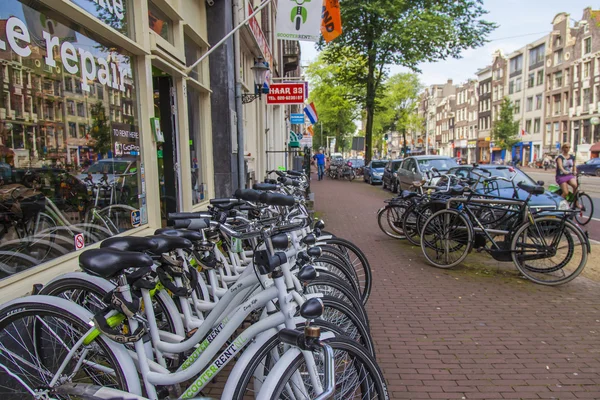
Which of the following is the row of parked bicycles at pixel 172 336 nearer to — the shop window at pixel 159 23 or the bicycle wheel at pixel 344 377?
the bicycle wheel at pixel 344 377

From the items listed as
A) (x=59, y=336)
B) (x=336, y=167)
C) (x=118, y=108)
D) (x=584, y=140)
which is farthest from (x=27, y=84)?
(x=584, y=140)

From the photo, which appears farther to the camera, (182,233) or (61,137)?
(61,137)

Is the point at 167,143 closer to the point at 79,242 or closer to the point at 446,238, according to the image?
the point at 79,242

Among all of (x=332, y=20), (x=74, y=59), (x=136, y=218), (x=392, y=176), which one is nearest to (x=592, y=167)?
(x=392, y=176)

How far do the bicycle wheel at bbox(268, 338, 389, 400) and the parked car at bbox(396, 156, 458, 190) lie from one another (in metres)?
12.5

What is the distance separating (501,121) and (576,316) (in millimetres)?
52144

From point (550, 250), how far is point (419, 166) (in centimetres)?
975

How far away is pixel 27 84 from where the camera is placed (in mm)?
3139

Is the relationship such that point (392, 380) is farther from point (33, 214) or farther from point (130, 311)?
point (33, 214)

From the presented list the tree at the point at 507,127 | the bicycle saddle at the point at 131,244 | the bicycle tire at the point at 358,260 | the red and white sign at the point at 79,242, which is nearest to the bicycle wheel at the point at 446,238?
the bicycle tire at the point at 358,260

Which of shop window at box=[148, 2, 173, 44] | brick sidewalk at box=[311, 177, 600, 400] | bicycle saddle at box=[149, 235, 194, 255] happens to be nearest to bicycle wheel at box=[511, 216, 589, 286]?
brick sidewalk at box=[311, 177, 600, 400]

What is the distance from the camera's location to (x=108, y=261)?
202 centimetres

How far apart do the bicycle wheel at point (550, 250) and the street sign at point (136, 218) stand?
4.57 m

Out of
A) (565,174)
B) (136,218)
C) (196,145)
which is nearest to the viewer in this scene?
(136,218)
